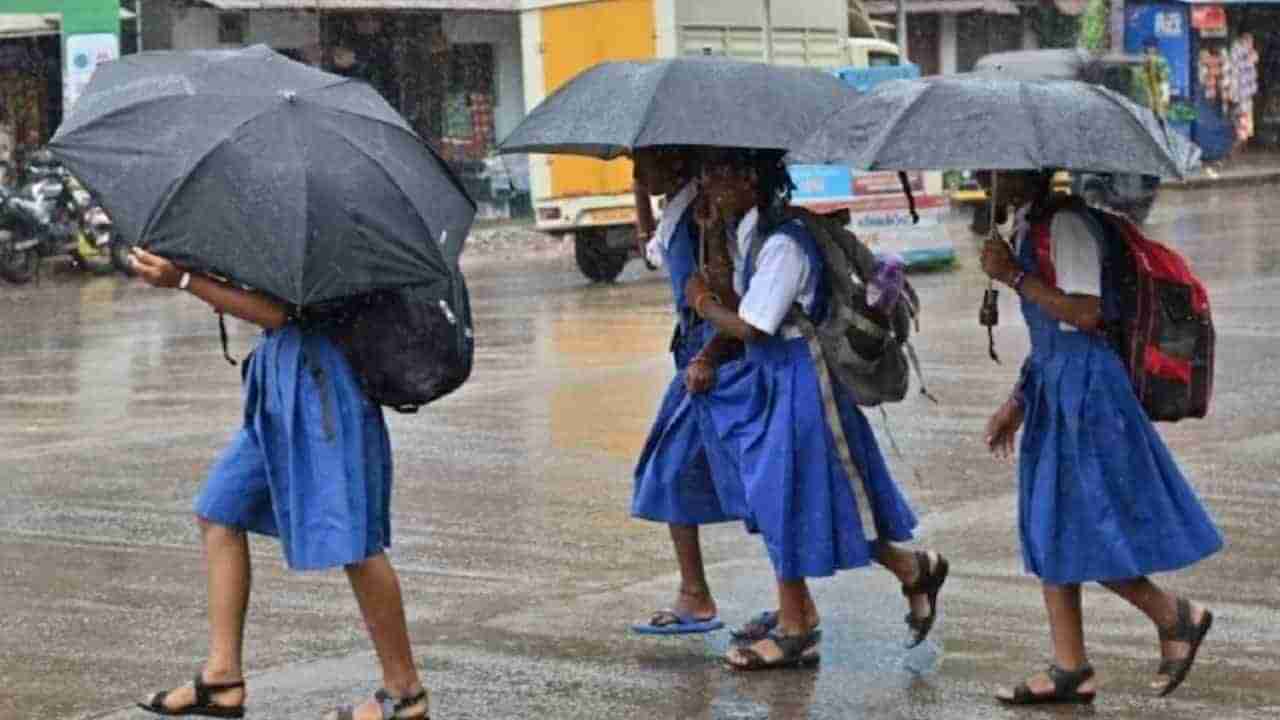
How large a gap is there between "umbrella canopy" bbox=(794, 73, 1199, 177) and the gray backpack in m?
0.47

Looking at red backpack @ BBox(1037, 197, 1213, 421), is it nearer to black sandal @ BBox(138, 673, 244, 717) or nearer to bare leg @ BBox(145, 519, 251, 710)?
bare leg @ BBox(145, 519, 251, 710)

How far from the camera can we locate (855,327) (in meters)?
6.68

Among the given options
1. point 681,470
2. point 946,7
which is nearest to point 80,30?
point 946,7

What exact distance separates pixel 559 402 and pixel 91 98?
23.7ft

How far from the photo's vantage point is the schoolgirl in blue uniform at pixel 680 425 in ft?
23.2

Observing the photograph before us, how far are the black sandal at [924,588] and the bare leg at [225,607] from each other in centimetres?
193

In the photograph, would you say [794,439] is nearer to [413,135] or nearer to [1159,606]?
[1159,606]

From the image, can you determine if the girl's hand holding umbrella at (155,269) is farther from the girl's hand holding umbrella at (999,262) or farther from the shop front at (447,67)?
the shop front at (447,67)

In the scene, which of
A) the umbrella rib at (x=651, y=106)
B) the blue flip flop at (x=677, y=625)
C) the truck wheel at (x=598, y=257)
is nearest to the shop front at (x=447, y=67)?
the truck wheel at (x=598, y=257)

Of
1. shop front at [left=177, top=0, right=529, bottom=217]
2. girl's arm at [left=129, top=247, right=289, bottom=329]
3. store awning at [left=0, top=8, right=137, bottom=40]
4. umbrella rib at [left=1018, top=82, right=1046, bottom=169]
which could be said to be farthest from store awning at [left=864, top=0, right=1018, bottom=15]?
girl's arm at [left=129, top=247, right=289, bottom=329]

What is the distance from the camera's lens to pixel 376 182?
5867mm

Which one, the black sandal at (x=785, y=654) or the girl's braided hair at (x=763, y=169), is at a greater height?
the girl's braided hair at (x=763, y=169)

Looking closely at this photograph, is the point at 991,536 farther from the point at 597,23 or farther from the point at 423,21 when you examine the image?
the point at 423,21

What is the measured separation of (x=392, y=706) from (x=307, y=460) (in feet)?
2.26
